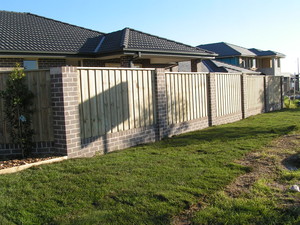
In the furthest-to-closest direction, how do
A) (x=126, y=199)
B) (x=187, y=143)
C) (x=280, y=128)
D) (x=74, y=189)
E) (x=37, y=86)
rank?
(x=280, y=128) < (x=187, y=143) < (x=37, y=86) < (x=74, y=189) < (x=126, y=199)

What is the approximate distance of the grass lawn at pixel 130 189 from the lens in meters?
3.85

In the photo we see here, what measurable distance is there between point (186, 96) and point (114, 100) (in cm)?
302

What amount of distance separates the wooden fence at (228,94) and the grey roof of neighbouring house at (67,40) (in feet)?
10.8

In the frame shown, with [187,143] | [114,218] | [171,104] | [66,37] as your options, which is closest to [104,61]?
[66,37]

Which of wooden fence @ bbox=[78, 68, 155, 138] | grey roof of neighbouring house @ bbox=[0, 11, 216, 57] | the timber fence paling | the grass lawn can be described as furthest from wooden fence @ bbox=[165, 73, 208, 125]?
the timber fence paling

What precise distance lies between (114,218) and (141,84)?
4.86 metres

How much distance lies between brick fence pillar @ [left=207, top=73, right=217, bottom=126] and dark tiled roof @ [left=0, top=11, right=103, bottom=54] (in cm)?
601

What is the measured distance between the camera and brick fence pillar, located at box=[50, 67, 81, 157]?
20.9ft

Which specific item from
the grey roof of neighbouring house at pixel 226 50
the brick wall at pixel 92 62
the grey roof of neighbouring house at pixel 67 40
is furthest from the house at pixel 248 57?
the brick wall at pixel 92 62

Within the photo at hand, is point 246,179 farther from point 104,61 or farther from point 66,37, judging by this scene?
point 66,37

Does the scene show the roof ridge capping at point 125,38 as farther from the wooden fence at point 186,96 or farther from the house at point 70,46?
the wooden fence at point 186,96

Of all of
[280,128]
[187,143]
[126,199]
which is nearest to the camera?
[126,199]

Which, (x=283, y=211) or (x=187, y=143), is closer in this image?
(x=283, y=211)

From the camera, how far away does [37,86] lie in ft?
21.9
